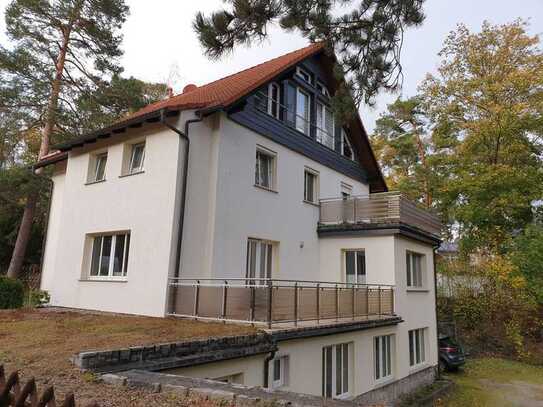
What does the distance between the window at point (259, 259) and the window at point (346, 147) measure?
22.0 ft

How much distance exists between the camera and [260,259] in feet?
42.4

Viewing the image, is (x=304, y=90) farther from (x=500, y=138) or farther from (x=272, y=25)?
(x=500, y=138)

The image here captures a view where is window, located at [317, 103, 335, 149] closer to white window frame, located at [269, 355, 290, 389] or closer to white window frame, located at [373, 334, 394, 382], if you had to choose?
white window frame, located at [373, 334, 394, 382]

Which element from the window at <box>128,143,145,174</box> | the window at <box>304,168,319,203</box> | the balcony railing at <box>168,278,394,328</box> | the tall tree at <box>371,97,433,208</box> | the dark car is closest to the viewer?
the balcony railing at <box>168,278,394,328</box>

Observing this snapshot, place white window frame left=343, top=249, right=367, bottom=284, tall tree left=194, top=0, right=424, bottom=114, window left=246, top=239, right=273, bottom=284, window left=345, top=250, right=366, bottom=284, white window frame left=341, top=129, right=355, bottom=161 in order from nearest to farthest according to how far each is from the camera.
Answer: tall tree left=194, top=0, right=424, bottom=114 → window left=246, top=239, right=273, bottom=284 → white window frame left=343, top=249, right=367, bottom=284 → window left=345, top=250, right=366, bottom=284 → white window frame left=341, top=129, right=355, bottom=161

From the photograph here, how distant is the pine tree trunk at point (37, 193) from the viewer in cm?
2121

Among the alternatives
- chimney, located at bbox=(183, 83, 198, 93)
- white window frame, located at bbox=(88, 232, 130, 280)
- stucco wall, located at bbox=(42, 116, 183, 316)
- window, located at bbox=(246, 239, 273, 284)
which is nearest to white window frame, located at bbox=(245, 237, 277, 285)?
window, located at bbox=(246, 239, 273, 284)

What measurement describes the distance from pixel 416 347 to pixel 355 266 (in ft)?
12.4

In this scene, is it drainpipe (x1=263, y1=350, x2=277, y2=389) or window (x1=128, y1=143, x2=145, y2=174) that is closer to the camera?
drainpipe (x1=263, y1=350, x2=277, y2=389)

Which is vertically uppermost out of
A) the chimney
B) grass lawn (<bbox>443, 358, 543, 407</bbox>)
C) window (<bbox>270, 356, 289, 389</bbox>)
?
the chimney

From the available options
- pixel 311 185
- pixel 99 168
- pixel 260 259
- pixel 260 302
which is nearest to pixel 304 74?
pixel 311 185

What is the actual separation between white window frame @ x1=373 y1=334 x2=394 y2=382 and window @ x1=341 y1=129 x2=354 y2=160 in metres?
8.23

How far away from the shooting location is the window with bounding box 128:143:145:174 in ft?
40.7

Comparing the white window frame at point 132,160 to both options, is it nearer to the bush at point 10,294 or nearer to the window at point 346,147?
the bush at point 10,294
